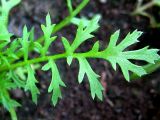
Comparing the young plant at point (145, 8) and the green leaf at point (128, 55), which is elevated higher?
the young plant at point (145, 8)

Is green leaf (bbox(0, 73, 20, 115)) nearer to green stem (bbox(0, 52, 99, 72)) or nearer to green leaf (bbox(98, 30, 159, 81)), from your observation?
green stem (bbox(0, 52, 99, 72))

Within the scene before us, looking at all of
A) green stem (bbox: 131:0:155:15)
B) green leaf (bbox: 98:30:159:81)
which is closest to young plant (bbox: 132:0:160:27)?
green stem (bbox: 131:0:155:15)

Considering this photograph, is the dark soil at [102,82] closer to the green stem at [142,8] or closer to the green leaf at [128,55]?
the green stem at [142,8]

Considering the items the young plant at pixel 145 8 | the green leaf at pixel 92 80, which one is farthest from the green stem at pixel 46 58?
the young plant at pixel 145 8

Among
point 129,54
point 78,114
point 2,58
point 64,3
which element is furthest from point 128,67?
point 64,3

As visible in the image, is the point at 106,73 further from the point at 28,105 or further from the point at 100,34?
the point at 28,105

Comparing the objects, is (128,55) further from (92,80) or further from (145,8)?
(145,8)
